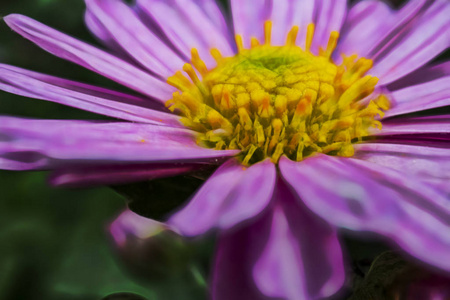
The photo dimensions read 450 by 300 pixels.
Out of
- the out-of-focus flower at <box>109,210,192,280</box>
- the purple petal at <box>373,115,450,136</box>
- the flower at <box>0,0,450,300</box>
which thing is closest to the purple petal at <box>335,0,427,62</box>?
the flower at <box>0,0,450,300</box>

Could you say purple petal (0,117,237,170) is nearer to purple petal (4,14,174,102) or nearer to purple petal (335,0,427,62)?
purple petal (4,14,174,102)

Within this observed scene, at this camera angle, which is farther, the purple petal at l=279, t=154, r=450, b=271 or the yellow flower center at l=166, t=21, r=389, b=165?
the yellow flower center at l=166, t=21, r=389, b=165

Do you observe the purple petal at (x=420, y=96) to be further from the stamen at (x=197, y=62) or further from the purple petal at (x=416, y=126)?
the stamen at (x=197, y=62)

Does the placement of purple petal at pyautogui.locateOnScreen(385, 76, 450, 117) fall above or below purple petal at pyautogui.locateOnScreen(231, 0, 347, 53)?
below

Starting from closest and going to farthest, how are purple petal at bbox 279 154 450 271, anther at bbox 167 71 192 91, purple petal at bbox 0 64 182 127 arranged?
purple petal at bbox 279 154 450 271
purple petal at bbox 0 64 182 127
anther at bbox 167 71 192 91

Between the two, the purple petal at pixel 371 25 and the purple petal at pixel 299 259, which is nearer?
the purple petal at pixel 299 259

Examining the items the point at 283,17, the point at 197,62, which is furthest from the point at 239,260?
the point at 283,17

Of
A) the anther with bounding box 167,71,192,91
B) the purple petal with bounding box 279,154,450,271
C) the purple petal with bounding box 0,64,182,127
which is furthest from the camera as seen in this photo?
the anther with bounding box 167,71,192,91

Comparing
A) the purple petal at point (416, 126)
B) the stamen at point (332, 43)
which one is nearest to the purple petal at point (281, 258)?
the purple petal at point (416, 126)
